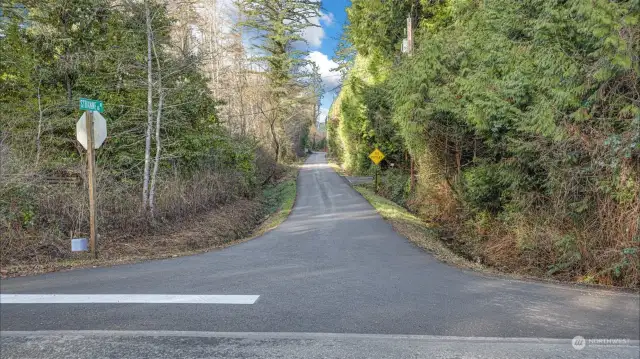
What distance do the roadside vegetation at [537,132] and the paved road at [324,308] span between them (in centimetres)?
249

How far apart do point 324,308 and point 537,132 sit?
18.7ft

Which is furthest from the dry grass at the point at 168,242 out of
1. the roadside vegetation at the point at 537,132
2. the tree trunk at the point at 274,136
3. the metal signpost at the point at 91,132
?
the tree trunk at the point at 274,136

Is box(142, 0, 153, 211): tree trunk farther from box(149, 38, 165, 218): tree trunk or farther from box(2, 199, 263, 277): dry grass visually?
box(2, 199, 263, 277): dry grass

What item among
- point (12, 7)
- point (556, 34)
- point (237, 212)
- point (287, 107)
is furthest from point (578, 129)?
point (287, 107)

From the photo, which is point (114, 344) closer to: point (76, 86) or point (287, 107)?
point (76, 86)

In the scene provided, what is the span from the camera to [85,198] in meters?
9.55

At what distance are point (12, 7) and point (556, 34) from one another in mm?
14911

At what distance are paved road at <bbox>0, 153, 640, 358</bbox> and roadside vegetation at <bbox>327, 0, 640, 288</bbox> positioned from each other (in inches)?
97.9

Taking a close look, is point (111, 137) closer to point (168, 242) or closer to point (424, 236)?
point (168, 242)

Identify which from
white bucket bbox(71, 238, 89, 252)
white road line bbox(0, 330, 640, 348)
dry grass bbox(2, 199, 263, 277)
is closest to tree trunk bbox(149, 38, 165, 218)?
dry grass bbox(2, 199, 263, 277)

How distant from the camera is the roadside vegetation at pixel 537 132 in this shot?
640 cm

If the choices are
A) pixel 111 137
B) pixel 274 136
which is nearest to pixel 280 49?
pixel 274 136

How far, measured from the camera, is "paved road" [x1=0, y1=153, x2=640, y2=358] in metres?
3.91

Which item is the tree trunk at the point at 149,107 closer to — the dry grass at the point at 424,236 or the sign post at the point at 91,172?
the sign post at the point at 91,172
